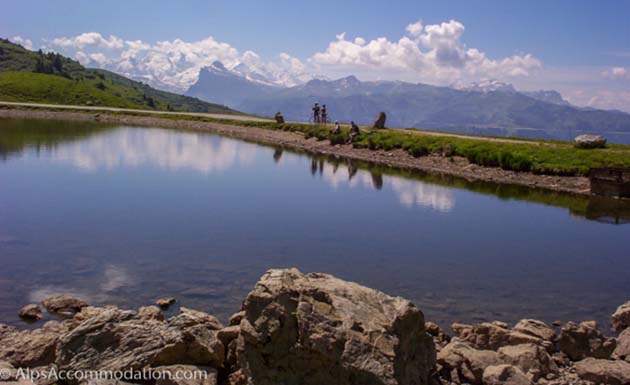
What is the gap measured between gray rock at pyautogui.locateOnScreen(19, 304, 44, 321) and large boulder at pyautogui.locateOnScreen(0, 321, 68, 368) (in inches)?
113

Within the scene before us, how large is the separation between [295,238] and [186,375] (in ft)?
55.6

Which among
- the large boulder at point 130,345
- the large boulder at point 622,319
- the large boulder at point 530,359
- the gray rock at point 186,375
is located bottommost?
the large boulder at point 622,319

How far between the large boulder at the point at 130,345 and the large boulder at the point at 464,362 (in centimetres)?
546

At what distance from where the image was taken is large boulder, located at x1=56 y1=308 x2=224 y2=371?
11.2m

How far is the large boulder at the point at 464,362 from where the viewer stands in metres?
12.6

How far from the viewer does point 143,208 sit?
32719 millimetres

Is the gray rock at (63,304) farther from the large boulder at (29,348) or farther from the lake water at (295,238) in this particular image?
the large boulder at (29,348)

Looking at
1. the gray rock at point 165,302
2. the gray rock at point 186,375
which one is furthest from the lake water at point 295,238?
the gray rock at point 186,375

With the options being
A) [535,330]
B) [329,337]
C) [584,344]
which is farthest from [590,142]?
[329,337]

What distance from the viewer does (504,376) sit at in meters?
12.0

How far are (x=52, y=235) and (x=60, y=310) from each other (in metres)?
9.66

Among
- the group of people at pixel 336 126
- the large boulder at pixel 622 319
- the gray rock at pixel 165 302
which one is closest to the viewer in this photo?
the gray rock at pixel 165 302

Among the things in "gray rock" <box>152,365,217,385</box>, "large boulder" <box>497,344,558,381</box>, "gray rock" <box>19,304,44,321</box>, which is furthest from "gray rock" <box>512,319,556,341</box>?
"gray rock" <box>19,304,44,321</box>

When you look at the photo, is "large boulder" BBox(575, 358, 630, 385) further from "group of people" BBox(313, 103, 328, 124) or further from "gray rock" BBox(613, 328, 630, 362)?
"group of people" BBox(313, 103, 328, 124)
